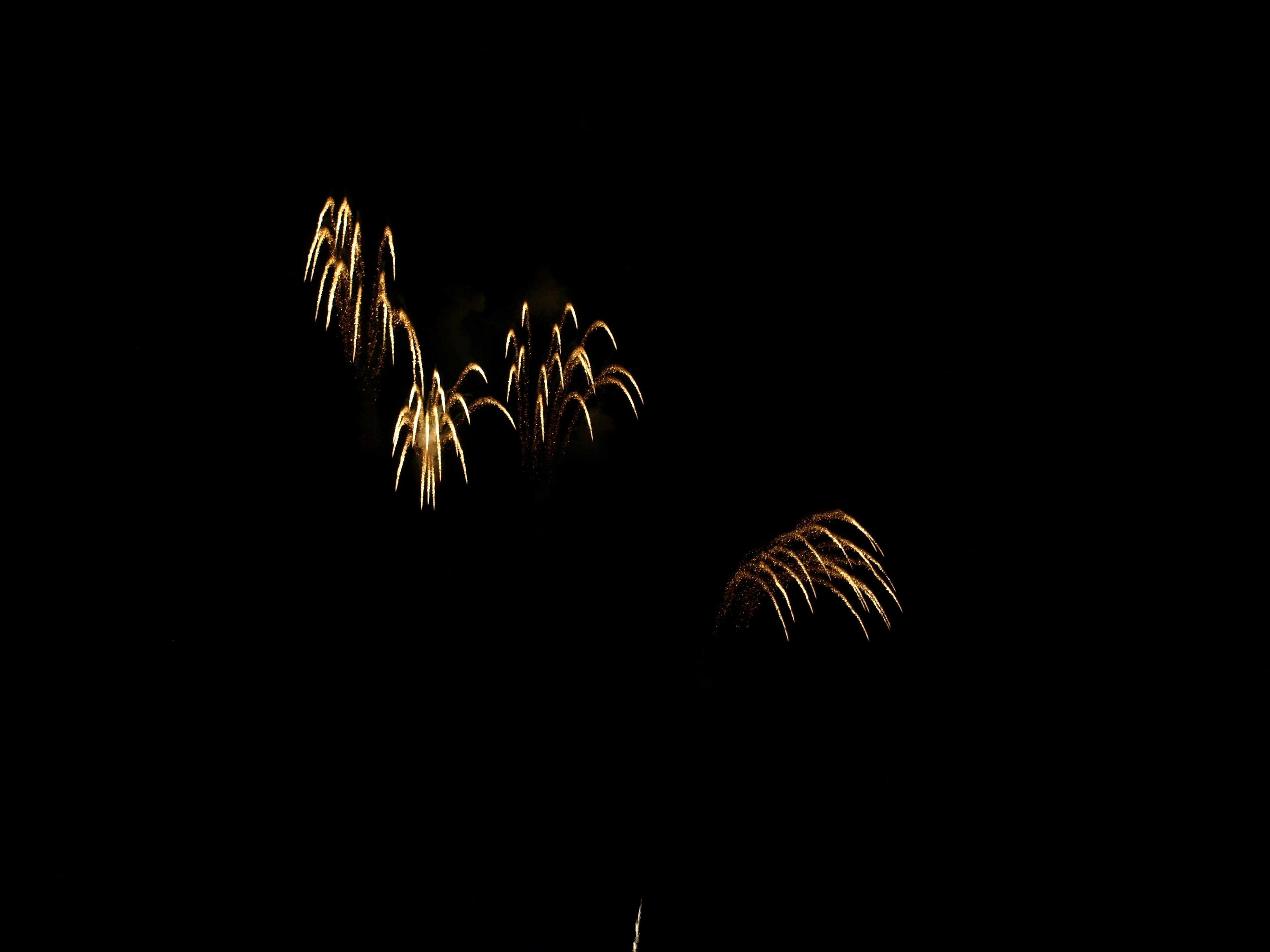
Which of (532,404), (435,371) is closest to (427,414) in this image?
(435,371)

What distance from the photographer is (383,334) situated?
5586 mm

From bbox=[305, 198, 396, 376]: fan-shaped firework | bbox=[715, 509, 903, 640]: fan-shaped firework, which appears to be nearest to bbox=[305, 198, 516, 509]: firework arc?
bbox=[305, 198, 396, 376]: fan-shaped firework

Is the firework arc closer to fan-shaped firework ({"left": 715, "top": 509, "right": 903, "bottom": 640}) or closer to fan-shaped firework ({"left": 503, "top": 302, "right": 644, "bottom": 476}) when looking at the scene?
fan-shaped firework ({"left": 503, "top": 302, "right": 644, "bottom": 476})

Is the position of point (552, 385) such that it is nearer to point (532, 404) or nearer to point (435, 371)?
point (532, 404)

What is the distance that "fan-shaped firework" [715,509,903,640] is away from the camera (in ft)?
19.1

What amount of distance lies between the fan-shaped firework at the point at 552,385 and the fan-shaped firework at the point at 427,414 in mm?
204

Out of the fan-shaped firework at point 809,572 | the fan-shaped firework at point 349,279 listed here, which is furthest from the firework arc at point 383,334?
the fan-shaped firework at point 809,572


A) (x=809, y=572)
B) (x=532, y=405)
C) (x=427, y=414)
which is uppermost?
(x=532, y=405)

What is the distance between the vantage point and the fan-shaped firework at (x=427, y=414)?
18.1ft

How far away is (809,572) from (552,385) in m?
2.44

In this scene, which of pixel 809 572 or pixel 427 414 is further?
pixel 809 572

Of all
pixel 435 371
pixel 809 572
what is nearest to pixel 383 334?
pixel 435 371

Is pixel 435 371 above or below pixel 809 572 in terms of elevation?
above

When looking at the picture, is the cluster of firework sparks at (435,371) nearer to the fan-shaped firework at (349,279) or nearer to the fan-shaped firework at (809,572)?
the fan-shaped firework at (349,279)
